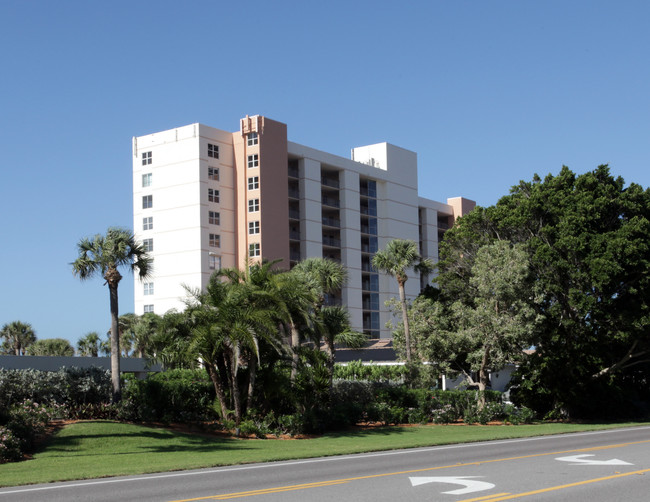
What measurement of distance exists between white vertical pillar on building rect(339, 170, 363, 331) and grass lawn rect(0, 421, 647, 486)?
54073mm

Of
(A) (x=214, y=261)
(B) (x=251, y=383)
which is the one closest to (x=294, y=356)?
(B) (x=251, y=383)

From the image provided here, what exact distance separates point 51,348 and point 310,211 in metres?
Answer: 32.0

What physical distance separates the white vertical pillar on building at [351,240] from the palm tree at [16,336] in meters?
36.1

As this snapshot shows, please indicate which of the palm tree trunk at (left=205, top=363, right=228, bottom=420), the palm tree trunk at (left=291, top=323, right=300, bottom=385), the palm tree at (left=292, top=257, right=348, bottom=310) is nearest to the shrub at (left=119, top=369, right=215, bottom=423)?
the palm tree trunk at (left=205, top=363, right=228, bottom=420)

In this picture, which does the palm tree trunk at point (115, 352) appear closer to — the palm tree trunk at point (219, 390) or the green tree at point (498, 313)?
the palm tree trunk at point (219, 390)

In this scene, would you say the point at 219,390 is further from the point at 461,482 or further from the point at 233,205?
the point at 233,205

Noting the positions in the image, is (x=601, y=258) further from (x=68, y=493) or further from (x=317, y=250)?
(x=317, y=250)

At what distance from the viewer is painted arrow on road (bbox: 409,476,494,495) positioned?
1271cm

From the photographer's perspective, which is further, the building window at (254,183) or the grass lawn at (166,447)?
the building window at (254,183)

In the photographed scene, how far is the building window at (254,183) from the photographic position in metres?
77.9

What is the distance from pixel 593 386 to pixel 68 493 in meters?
33.1

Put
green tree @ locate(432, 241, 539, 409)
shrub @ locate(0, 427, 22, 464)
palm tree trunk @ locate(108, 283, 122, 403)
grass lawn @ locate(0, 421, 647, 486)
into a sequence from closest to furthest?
grass lawn @ locate(0, 421, 647, 486)
shrub @ locate(0, 427, 22, 464)
palm tree trunk @ locate(108, 283, 122, 403)
green tree @ locate(432, 241, 539, 409)

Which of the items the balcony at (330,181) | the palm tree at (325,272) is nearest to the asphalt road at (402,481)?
the palm tree at (325,272)

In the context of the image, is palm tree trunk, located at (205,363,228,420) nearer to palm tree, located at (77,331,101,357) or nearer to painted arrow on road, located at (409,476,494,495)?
painted arrow on road, located at (409,476,494,495)
